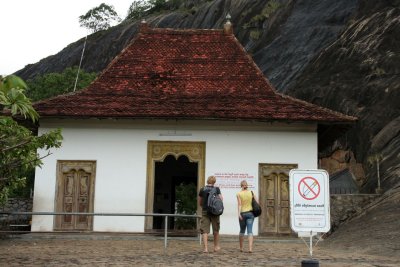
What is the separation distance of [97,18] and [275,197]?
66.9 meters

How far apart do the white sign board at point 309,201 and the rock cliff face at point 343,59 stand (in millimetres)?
10984

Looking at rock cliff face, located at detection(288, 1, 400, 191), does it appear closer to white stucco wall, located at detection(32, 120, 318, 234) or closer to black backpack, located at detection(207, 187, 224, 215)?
white stucco wall, located at detection(32, 120, 318, 234)

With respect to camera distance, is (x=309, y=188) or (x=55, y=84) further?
(x=55, y=84)

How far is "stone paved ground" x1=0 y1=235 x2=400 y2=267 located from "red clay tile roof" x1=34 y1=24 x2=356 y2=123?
4071 millimetres

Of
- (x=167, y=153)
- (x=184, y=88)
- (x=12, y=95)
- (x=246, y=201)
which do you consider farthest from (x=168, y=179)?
(x=12, y=95)

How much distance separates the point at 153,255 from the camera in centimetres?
1126

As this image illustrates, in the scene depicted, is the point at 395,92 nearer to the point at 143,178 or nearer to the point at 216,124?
the point at 216,124

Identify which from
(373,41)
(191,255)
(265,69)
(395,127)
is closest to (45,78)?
(265,69)

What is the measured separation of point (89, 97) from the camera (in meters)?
18.1

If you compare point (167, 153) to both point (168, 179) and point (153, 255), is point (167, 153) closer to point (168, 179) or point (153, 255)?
point (153, 255)

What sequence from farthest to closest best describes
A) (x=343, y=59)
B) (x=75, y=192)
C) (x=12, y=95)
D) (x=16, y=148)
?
(x=343, y=59) → (x=75, y=192) → (x=16, y=148) → (x=12, y=95)

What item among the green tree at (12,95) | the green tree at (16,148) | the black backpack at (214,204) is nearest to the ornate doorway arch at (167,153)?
the black backpack at (214,204)

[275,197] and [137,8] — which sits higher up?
[137,8]

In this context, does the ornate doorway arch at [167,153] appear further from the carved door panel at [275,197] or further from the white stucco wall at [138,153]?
the carved door panel at [275,197]
